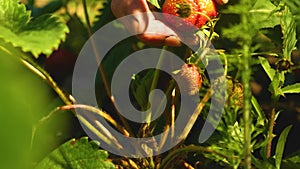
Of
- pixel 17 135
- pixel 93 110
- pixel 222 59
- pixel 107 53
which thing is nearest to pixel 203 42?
pixel 222 59

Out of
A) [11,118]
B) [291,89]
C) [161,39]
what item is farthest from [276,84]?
[11,118]

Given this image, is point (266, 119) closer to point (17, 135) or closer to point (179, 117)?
point (179, 117)

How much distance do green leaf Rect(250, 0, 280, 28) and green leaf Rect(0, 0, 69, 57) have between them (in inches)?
9.8

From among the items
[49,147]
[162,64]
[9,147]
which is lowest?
[49,147]

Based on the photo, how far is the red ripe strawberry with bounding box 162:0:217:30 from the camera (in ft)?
1.98

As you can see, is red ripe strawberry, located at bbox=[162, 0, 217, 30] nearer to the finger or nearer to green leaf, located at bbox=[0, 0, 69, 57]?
the finger

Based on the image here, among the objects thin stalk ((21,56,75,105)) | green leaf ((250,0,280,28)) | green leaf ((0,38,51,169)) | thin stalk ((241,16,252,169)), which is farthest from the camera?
green leaf ((250,0,280,28))

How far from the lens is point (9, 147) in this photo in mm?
295

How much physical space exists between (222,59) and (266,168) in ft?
0.39

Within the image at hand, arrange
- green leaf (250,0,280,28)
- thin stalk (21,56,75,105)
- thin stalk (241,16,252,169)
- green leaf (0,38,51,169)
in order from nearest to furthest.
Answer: green leaf (0,38,51,169) < thin stalk (241,16,252,169) < thin stalk (21,56,75,105) < green leaf (250,0,280,28)

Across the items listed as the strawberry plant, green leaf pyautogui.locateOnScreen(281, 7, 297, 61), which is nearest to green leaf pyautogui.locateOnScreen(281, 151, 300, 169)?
the strawberry plant

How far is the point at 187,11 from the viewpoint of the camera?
→ 601 mm

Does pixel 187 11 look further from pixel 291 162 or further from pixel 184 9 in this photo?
pixel 291 162

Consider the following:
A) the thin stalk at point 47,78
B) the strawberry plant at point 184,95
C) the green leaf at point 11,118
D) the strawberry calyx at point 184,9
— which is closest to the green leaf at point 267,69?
the strawberry plant at point 184,95
